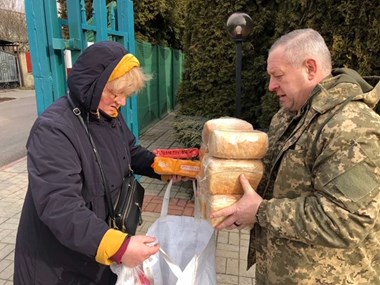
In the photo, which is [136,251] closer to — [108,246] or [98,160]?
[108,246]

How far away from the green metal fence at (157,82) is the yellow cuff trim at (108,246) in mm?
6833

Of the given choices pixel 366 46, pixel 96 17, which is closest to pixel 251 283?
pixel 366 46

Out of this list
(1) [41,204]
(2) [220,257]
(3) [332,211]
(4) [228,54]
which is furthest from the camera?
(4) [228,54]

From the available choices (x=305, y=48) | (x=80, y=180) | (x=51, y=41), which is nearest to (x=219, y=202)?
(x=80, y=180)

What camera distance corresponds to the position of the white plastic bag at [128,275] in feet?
4.58

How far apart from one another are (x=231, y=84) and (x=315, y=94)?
16.2 ft

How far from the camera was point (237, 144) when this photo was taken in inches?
53.0

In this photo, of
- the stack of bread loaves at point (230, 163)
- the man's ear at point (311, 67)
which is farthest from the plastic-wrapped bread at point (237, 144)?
the man's ear at point (311, 67)

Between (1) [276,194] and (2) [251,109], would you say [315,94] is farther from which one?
(2) [251,109]

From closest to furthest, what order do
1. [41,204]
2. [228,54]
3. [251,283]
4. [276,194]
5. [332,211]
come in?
[332,211], [41,204], [276,194], [251,283], [228,54]

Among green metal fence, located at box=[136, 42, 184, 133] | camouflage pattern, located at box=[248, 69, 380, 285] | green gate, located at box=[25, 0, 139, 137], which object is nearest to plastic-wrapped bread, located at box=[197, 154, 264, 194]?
camouflage pattern, located at box=[248, 69, 380, 285]

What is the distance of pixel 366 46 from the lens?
338 cm

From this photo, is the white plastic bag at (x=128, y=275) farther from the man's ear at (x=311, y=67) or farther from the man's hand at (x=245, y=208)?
the man's ear at (x=311, y=67)

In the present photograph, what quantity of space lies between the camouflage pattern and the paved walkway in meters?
1.69
